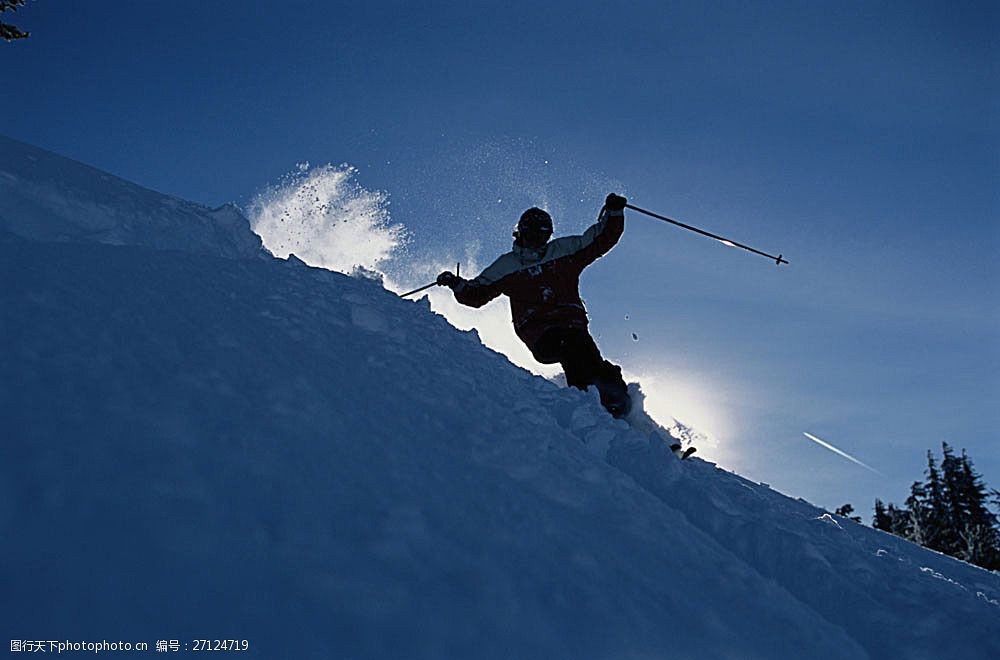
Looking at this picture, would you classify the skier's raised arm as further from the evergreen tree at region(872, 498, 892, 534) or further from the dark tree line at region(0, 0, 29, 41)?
the evergreen tree at region(872, 498, 892, 534)

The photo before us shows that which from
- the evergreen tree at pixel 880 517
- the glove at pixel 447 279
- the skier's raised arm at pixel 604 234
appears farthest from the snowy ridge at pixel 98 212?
the evergreen tree at pixel 880 517

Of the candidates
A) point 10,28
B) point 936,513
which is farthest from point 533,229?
point 936,513

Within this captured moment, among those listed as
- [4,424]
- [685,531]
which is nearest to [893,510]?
[685,531]

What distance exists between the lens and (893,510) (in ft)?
130

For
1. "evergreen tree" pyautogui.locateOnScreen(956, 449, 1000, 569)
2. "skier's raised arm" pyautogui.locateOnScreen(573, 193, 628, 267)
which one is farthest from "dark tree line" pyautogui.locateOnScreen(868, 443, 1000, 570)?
"skier's raised arm" pyautogui.locateOnScreen(573, 193, 628, 267)

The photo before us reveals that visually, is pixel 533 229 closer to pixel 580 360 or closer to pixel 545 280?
pixel 545 280

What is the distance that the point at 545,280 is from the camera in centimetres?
743

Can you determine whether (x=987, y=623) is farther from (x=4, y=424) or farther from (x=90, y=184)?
(x=90, y=184)

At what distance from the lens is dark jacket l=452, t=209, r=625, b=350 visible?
288 inches

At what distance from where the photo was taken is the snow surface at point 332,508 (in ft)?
5.80

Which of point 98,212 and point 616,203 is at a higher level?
point 616,203

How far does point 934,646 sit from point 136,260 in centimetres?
492

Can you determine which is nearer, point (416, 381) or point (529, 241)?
point (416, 381)

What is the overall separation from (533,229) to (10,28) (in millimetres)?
12335
